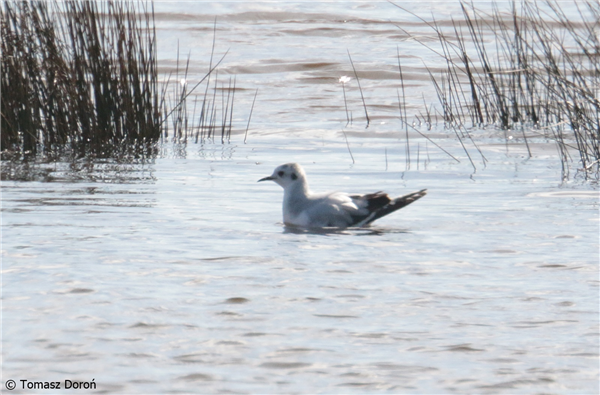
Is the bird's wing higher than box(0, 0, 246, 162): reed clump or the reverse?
the reverse

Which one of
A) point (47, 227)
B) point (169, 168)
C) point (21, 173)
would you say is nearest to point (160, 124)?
point (169, 168)

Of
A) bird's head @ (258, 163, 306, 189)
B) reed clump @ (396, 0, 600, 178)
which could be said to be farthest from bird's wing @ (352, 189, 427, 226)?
reed clump @ (396, 0, 600, 178)

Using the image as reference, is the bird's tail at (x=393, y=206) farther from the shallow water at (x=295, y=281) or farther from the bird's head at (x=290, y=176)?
the bird's head at (x=290, y=176)

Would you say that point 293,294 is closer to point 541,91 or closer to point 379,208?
point 379,208

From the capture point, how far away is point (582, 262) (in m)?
4.65

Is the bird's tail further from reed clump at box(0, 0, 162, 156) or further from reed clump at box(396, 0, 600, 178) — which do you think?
reed clump at box(0, 0, 162, 156)

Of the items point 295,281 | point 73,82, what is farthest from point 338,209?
point 73,82

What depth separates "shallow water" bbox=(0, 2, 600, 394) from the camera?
10.5ft

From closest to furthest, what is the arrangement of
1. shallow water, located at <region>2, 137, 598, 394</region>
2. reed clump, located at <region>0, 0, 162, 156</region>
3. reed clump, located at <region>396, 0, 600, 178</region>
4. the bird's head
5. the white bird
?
shallow water, located at <region>2, 137, 598, 394</region> → the white bird → the bird's head → reed clump, located at <region>396, 0, 600, 178</region> → reed clump, located at <region>0, 0, 162, 156</region>

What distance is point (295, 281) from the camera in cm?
427

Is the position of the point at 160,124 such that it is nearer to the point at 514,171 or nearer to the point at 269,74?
the point at 514,171

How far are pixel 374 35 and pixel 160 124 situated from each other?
10744mm

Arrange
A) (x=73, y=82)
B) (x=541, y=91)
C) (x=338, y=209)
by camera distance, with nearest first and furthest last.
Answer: (x=338, y=209)
(x=73, y=82)
(x=541, y=91)

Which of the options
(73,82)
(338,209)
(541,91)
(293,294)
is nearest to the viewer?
(293,294)
